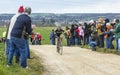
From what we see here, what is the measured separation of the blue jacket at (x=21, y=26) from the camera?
45.3 feet

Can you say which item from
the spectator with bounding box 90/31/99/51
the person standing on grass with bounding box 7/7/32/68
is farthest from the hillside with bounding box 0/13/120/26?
the person standing on grass with bounding box 7/7/32/68

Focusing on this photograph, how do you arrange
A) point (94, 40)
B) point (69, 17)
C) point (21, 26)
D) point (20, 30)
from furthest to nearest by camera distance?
point (69, 17) → point (94, 40) → point (20, 30) → point (21, 26)

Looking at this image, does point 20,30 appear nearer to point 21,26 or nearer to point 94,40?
point 21,26

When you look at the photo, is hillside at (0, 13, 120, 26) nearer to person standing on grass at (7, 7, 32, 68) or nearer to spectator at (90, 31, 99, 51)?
spectator at (90, 31, 99, 51)

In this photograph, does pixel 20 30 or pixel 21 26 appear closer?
pixel 21 26

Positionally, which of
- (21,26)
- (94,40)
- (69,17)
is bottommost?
(69,17)

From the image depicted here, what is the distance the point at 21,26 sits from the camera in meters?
13.9

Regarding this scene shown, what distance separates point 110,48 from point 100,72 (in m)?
10.0

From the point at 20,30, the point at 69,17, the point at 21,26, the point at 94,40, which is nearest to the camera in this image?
the point at 21,26

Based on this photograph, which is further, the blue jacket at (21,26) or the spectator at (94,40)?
the spectator at (94,40)

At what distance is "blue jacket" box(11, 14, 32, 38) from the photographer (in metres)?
13.8

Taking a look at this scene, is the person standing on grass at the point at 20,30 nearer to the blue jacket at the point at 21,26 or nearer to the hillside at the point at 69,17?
the blue jacket at the point at 21,26

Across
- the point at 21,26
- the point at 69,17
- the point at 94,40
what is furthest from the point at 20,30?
the point at 69,17

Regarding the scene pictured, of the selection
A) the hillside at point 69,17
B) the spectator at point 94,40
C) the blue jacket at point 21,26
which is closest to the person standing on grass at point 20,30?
the blue jacket at point 21,26
